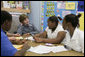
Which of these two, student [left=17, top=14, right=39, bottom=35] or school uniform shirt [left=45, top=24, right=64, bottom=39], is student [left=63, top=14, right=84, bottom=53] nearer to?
school uniform shirt [left=45, top=24, right=64, bottom=39]

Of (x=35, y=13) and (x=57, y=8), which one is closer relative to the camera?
(x=57, y=8)

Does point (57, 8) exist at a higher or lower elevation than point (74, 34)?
higher

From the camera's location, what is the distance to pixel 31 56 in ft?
4.52

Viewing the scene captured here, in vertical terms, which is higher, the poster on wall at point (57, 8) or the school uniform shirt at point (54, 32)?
the poster on wall at point (57, 8)

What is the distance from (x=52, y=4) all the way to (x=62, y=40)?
226cm

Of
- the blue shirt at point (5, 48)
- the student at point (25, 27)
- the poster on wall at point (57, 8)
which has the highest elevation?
the poster on wall at point (57, 8)

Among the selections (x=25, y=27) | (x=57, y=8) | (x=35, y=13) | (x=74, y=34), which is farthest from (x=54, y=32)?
(x=35, y=13)

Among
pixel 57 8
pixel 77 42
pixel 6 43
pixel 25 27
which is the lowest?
pixel 25 27

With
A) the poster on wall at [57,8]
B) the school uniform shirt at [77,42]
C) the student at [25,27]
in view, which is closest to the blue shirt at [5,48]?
the school uniform shirt at [77,42]

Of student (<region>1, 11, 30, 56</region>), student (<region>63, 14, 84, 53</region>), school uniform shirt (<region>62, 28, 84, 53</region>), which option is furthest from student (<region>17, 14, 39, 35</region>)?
student (<region>1, 11, 30, 56</region>)

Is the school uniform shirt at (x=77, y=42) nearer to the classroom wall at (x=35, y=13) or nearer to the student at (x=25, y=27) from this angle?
the student at (x=25, y=27)

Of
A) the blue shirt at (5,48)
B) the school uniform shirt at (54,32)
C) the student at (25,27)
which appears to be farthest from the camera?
the student at (25,27)

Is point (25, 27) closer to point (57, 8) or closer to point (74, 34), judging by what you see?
point (57, 8)

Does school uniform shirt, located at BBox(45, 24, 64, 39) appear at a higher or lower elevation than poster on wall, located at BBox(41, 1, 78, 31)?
lower
